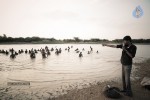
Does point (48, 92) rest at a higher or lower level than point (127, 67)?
lower

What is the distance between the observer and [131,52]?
6801mm

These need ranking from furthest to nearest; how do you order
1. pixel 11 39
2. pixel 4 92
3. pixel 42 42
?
pixel 42 42, pixel 11 39, pixel 4 92

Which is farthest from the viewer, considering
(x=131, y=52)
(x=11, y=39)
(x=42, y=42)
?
(x=42, y=42)

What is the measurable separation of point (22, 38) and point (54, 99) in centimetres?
11499

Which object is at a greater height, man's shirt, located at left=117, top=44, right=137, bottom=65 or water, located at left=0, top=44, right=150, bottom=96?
man's shirt, located at left=117, top=44, right=137, bottom=65

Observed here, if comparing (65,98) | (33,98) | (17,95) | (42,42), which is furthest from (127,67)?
(42,42)

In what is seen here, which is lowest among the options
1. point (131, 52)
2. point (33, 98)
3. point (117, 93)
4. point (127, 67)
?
point (33, 98)

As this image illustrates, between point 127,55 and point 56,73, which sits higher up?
point 127,55

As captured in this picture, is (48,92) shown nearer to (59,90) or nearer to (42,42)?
(59,90)

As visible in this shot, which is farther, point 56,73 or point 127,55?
point 56,73

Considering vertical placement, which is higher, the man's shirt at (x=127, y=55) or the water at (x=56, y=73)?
the man's shirt at (x=127, y=55)

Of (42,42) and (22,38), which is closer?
(22,38)

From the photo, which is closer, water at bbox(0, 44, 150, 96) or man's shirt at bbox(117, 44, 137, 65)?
man's shirt at bbox(117, 44, 137, 65)

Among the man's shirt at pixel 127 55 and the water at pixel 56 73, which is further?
the water at pixel 56 73
